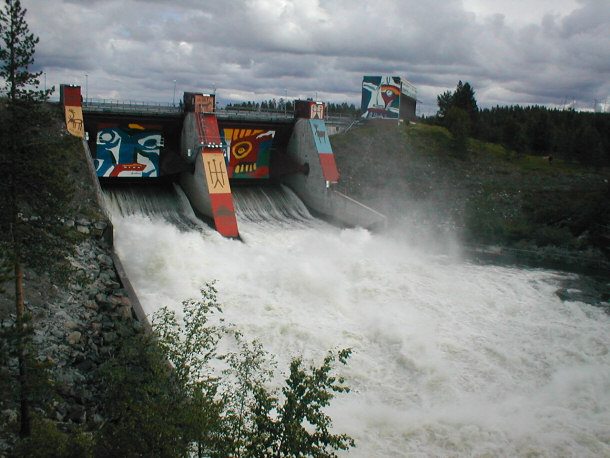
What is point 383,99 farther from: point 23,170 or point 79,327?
point 23,170

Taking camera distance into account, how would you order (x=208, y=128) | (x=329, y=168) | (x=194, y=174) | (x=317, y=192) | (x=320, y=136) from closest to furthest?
(x=208, y=128)
(x=194, y=174)
(x=329, y=168)
(x=317, y=192)
(x=320, y=136)

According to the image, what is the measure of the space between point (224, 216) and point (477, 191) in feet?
54.8

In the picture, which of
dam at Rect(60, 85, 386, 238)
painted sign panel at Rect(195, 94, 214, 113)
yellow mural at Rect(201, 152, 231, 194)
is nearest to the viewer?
yellow mural at Rect(201, 152, 231, 194)

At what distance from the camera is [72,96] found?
23.3 meters

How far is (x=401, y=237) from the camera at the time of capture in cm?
2762

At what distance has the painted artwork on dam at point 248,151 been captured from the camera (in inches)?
1142

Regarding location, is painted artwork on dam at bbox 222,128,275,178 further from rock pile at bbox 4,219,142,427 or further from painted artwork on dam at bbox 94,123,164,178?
rock pile at bbox 4,219,142,427

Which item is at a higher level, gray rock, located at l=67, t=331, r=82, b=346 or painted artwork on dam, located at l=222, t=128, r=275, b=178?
painted artwork on dam, located at l=222, t=128, r=275, b=178

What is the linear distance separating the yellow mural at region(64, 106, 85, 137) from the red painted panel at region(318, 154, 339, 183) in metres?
11.9

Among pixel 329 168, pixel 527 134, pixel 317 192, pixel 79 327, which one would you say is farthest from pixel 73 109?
pixel 527 134

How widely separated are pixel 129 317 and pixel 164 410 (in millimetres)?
8021

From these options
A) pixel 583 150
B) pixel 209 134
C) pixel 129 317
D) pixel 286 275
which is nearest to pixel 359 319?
pixel 286 275

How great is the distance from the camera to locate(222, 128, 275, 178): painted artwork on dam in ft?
95.2

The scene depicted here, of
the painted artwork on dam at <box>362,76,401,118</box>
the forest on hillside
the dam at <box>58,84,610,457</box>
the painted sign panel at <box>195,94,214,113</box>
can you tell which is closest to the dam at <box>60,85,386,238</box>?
the painted sign panel at <box>195,94,214,113</box>
